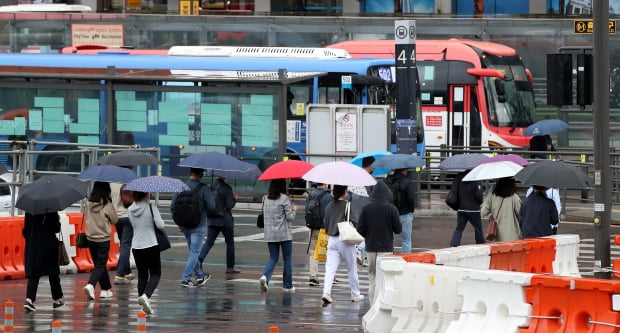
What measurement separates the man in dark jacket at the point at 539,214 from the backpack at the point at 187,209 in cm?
440

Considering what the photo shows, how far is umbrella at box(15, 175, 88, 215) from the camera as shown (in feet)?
50.0

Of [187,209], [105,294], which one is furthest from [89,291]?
[187,209]

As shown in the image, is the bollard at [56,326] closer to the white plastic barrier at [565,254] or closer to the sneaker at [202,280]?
the sneaker at [202,280]

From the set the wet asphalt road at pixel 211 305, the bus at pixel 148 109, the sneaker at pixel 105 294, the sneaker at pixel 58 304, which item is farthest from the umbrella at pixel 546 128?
the sneaker at pixel 58 304

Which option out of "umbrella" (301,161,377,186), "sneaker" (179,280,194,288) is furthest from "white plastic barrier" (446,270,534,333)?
"sneaker" (179,280,194,288)

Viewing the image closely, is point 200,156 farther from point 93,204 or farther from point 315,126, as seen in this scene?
point 315,126

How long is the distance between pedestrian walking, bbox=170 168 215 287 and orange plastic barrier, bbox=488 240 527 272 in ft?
14.2

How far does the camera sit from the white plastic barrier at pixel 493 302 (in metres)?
12.5

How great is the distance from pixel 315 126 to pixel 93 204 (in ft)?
46.0

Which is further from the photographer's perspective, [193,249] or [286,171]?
[193,249]

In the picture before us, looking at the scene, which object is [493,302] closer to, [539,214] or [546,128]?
[539,214]

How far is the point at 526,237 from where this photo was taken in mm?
17188

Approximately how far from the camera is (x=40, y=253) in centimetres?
1551

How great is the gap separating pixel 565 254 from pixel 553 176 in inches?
39.0
